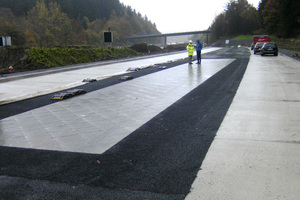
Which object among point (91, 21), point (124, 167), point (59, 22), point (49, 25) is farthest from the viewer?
point (91, 21)

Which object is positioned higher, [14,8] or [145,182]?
[14,8]

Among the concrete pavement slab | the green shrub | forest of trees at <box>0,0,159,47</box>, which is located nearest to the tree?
forest of trees at <box>0,0,159,47</box>

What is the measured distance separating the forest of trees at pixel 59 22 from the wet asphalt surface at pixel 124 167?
3835 cm

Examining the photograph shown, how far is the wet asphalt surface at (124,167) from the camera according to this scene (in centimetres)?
367

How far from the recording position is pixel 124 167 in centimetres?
440

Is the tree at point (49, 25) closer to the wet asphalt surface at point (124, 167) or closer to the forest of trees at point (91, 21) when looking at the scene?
the forest of trees at point (91, 21)

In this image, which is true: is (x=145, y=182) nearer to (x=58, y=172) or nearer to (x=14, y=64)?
(x=58, y=172)

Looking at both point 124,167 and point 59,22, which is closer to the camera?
point 124,167

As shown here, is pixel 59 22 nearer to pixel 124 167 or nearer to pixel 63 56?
pixel 63 56

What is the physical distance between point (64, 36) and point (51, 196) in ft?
253

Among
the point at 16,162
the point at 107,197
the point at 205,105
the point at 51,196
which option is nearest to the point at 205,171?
the point at 107,197

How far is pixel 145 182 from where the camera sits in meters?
3.89

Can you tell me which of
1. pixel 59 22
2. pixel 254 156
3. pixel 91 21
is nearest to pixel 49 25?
pixel 59 22

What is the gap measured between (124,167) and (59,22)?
73524mm
